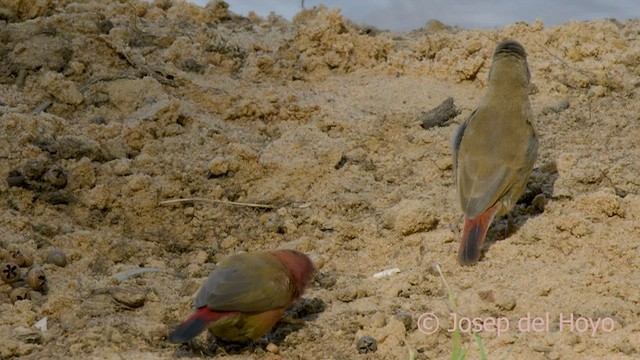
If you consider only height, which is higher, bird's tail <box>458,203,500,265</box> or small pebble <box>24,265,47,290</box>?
bird's tail <box>458,203,500,265</box>

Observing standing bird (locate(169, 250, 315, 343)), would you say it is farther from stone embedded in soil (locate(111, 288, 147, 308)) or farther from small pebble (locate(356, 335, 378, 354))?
stone embedded in soil (locate(111, 288, 147, 308))

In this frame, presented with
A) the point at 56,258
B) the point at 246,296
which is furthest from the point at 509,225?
the point at 56,258

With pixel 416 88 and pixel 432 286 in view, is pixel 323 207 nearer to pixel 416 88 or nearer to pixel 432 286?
pixel 432 286

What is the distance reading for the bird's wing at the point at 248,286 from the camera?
183 inches

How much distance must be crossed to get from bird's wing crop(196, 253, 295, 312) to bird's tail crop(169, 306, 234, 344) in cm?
4

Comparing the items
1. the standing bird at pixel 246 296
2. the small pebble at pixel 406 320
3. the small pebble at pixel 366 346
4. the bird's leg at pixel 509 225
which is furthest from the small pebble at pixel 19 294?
the bird's leg at pixel 509 225

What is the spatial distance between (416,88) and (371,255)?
254 cm

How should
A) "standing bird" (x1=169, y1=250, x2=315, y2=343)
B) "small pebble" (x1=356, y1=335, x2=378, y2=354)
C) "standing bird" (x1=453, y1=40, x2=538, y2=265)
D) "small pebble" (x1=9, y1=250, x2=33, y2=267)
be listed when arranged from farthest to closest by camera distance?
"standing bird" (x1=453, y1=40, x2=538, y2=265)
"small pebble" (x1=9, y1=250, x2=33, y2=267)
"small pebble" (x1=356, y1=335, x2=378, y2=354)
"standing bird" (x1=169, y1=250, x2=315, y2=343)

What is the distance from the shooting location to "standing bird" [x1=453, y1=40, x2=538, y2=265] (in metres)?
5.71

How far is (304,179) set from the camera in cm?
686

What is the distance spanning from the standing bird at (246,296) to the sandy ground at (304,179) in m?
0.19

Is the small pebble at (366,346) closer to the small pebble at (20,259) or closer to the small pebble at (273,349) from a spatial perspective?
the small pebble at (273,349)

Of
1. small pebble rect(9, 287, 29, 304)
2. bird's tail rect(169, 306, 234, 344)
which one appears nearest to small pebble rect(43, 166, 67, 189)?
small pebble rect(9, 287, 29, 304)

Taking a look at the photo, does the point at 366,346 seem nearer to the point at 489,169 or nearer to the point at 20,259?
the point at 489,169
